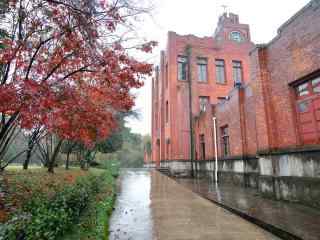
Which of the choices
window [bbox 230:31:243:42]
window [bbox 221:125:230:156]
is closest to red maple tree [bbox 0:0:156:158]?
window [bbox 221:125:230:156]

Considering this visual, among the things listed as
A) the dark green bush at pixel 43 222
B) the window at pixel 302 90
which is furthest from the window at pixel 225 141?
the dark green bush at pixel 43 222

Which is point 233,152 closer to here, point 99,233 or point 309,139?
point 309,139

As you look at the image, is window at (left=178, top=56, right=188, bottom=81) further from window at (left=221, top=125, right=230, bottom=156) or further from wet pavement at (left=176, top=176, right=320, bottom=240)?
wet pavement at (left=176, top=176, right=320, bottom=240)

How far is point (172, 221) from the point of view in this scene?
16.0 ft

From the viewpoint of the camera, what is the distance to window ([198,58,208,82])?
19875 mm

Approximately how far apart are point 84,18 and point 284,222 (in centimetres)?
605

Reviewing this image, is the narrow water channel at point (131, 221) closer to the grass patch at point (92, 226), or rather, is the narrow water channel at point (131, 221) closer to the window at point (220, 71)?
the grass patch at point (92, 226)

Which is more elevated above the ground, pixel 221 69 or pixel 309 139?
pixel 221 69

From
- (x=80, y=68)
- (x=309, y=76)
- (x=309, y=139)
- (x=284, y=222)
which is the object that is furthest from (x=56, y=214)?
(x=309, y=76)

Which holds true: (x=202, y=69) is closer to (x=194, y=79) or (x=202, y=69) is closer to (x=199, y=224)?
(x=194, y=79)

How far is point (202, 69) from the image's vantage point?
65.7 ft

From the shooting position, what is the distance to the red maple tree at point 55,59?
13.4 ft

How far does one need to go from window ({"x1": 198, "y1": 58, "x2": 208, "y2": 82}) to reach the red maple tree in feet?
49.9

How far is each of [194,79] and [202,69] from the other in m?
1.91
